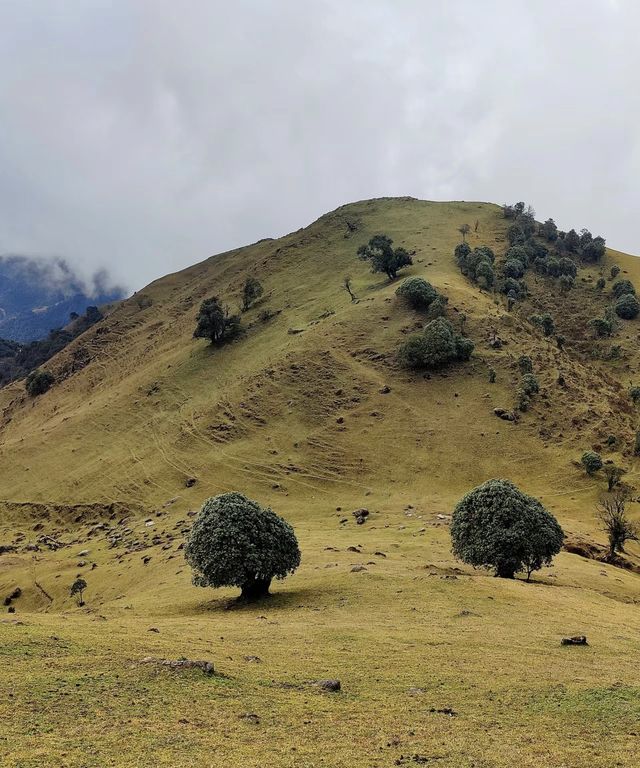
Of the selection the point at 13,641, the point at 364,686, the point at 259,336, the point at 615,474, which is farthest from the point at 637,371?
the point at 13,641

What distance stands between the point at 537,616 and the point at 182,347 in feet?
262

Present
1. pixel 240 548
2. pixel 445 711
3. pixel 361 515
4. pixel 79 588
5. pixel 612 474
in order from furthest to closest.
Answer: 1. pixel 612 474
2. pixel 361 515
3. pixel 79 588
4. pixel 240 548
5. pixel 445 711

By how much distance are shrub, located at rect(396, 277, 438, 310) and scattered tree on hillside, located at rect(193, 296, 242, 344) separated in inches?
1047

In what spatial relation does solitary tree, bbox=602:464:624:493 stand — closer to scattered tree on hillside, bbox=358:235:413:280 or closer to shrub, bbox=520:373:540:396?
shrub, bbox=520:373:540:396

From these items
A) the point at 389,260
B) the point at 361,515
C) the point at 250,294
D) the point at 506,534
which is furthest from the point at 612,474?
the point at 250,294

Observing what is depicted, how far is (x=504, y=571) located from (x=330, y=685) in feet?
62.5

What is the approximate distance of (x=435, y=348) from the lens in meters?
66.8

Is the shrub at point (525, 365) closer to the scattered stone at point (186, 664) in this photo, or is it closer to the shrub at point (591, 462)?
the shrub at point (591, 462)

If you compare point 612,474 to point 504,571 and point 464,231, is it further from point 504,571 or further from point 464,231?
point 464,231

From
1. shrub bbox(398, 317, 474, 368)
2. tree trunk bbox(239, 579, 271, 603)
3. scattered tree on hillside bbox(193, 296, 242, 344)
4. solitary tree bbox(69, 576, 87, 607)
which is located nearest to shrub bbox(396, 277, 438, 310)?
shrub bbox(398, 317, 474, 368)

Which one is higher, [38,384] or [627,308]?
[627,308]

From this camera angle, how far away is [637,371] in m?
71.3

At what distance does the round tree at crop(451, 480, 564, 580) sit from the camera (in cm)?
2942

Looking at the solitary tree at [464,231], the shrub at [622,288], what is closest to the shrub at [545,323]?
the shrub at [622,288]
